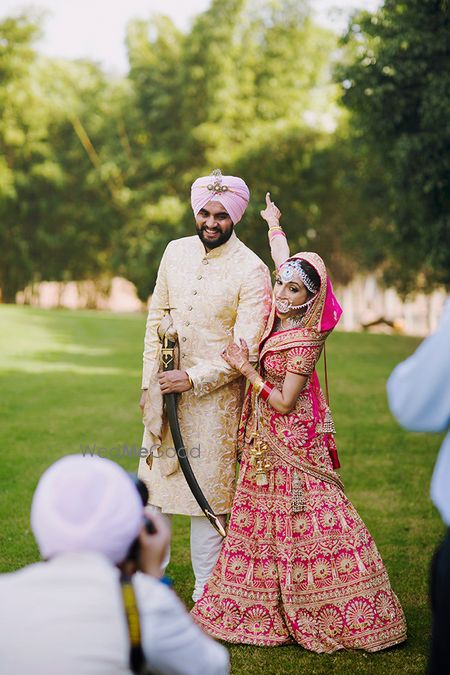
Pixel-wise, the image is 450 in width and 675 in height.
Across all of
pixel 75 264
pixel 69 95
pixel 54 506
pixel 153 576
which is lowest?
pixel 153 576

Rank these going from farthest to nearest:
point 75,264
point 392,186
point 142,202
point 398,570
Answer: point 75,264 → point 142,202 → point 392,186 → point 398,570

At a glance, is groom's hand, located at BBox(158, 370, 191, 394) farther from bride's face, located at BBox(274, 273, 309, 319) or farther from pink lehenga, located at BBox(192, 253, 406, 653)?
bride's face, located at BBox(274, 273, 309, 319)

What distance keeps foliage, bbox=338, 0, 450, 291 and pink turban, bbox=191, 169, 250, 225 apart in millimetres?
9219

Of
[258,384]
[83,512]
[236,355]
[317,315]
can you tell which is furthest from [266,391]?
[83,512]

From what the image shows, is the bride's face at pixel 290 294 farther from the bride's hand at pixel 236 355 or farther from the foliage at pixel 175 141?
the foliage at pixel 175 141

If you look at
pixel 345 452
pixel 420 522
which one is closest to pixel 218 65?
pixel 345 452

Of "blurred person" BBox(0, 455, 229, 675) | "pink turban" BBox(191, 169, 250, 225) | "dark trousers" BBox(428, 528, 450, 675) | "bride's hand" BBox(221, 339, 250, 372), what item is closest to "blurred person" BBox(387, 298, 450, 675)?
"dark trousers" BBox(428, 528, 450, 675)

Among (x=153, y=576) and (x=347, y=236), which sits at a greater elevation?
(x=347, y=236)

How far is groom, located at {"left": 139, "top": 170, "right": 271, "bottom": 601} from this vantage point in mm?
4797

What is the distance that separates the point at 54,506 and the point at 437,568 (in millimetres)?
1126

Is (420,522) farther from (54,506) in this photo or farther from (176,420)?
(54,506)

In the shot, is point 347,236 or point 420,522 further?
point 347,236

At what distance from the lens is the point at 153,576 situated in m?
2.40

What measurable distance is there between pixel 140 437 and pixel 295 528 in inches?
221
